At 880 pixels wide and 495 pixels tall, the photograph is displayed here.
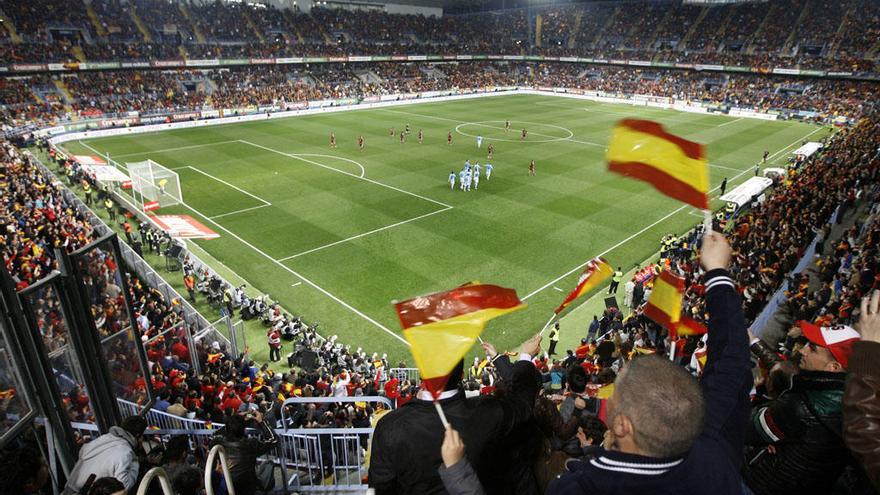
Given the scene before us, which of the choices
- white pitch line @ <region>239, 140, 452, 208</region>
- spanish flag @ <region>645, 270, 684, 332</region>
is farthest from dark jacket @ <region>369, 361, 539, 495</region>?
white pitch line @ <region>239, 140, 452, 208</region>

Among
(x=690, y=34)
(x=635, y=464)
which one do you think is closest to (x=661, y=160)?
(x=635, y=464)

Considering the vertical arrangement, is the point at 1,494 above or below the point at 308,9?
below

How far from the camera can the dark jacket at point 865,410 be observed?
87.4 inches

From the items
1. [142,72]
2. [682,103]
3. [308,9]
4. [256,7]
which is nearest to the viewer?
[142,72]

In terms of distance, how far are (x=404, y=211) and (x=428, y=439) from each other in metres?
21.2

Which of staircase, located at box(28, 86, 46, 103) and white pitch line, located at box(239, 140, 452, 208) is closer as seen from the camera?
white pitch line, located at box(239, 140, 452, 208)

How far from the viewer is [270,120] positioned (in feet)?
152

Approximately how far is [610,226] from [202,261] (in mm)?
17341

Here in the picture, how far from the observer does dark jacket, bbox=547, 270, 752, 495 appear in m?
2.03

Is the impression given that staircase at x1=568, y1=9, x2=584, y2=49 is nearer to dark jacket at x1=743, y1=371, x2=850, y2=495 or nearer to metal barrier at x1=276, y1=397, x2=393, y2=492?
metal barrier at x1=276, y1=397, x2=393, y2=492

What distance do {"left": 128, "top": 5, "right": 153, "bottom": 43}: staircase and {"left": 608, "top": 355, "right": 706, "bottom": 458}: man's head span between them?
62130 millimetres

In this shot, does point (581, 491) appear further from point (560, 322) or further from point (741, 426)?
point (560, 322)

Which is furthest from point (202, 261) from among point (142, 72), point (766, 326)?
point (142, 72)

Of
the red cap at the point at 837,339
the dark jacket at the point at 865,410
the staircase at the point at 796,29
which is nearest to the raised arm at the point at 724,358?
the dark jacket at the point at 865,410
